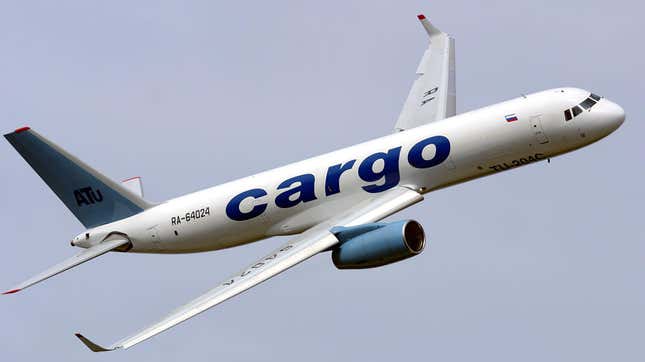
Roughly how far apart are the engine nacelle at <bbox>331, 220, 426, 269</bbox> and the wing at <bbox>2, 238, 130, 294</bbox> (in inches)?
506

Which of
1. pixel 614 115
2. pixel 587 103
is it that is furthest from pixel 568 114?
pixel 614 115

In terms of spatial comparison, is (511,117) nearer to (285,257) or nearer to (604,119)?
(604,119)

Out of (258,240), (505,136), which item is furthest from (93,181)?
(505,136)

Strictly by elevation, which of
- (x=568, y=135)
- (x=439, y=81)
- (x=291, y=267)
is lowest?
(x=291, y=267)

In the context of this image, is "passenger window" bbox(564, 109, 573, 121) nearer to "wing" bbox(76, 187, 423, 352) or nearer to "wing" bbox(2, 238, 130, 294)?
"wing" bbox(76, 187, 423, 352)

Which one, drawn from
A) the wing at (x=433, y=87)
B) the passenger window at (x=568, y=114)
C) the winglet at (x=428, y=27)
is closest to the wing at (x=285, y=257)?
the passenger window at (x=568, y=114)

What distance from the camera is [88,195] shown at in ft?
276

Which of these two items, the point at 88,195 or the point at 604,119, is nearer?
the point at 604,119

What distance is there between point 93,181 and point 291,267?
14161 millimetres

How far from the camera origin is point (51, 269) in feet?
264

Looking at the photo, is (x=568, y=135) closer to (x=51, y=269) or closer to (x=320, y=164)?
(x=320, y=164)

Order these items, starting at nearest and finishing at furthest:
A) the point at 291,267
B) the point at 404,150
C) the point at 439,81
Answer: the point at 291,267 < the point at 404,150 < the point at 439,81

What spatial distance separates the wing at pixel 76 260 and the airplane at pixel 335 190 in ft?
0.21

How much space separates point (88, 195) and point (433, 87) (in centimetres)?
1945
